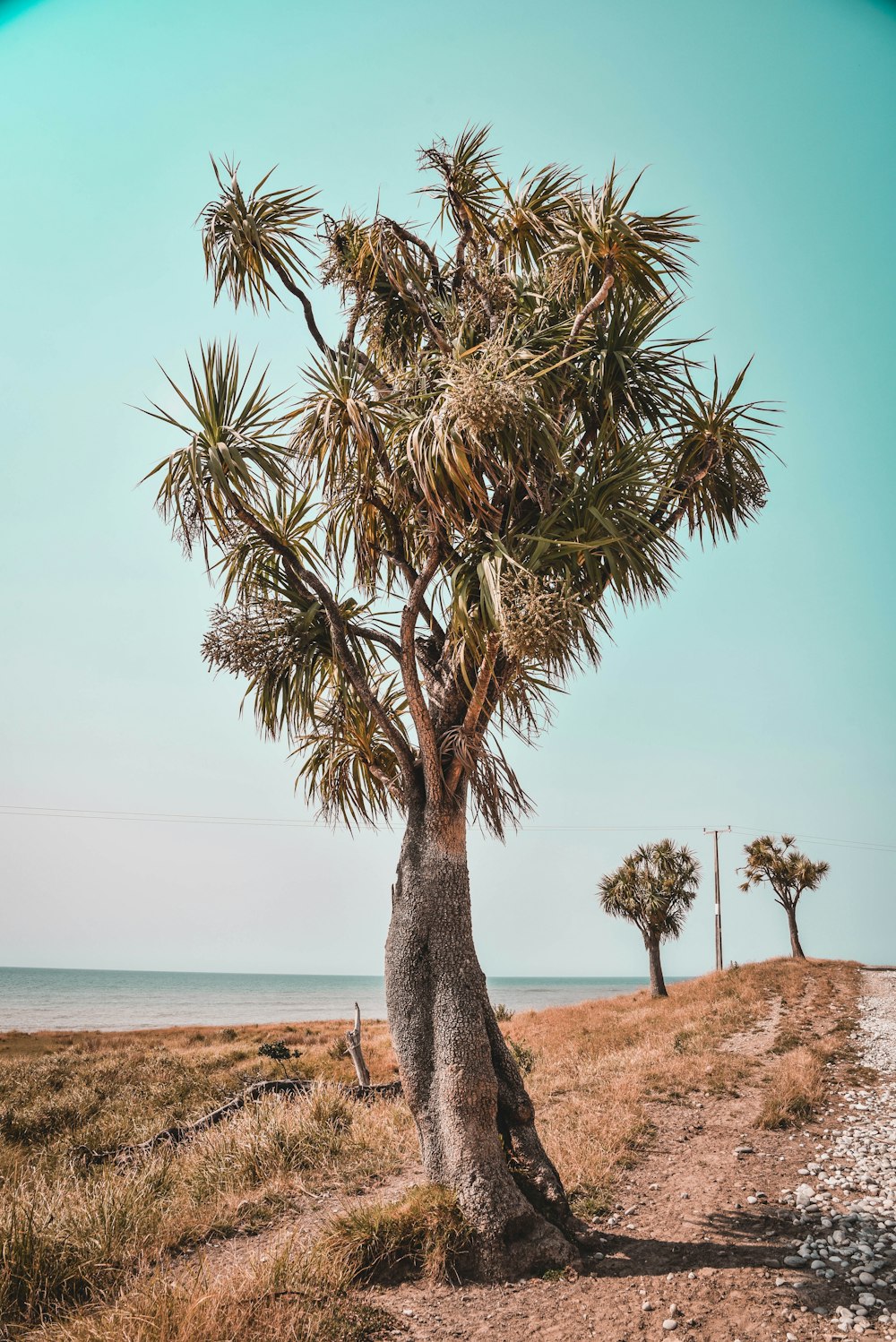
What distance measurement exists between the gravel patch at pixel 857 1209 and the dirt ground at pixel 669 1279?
13 centimetres

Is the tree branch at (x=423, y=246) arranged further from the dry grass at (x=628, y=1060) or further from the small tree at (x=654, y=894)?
the small tree at (x=654, y=894)

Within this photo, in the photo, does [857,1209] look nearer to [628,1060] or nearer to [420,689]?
[420,689]

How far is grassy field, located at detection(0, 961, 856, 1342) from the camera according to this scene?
416cm

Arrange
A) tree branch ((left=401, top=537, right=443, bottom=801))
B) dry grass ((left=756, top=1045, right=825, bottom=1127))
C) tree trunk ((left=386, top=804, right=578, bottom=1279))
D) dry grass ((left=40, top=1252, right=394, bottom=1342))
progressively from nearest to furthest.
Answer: dry grass ((left=40, top=1252, right=394, bottom=1342)) < tree trunk ((left=386, top=804, right=578, bottom=1279)) < tree branch ((left=401, top=537, right=443, bottom=801)) < dry grass ((left=756, top=1045, right=825, bottom=1127))

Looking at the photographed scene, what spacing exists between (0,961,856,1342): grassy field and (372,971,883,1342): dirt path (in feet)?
1.24

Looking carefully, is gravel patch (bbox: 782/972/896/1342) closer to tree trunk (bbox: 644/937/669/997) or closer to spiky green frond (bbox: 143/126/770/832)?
spiky green frond (bbox: 143/126/770/832)

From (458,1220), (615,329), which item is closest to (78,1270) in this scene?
(458,1220)

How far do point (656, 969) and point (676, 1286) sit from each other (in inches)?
1068

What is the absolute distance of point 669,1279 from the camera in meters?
4.81

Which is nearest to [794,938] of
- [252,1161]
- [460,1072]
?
[252,1161]

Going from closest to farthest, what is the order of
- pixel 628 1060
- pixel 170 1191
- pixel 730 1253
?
1. pixel 730 1253
2. pixel 170 1191
3. pixel 628 1060

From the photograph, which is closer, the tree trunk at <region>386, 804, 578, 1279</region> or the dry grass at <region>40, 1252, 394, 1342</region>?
the dry grass at <region>40, 1252, 394, 1342</region>

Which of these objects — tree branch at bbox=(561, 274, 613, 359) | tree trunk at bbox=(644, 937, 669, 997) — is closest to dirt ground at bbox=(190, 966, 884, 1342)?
tree branch at bbox=(561, 274, 613, 359)

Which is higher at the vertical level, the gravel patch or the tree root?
the gravel patch
